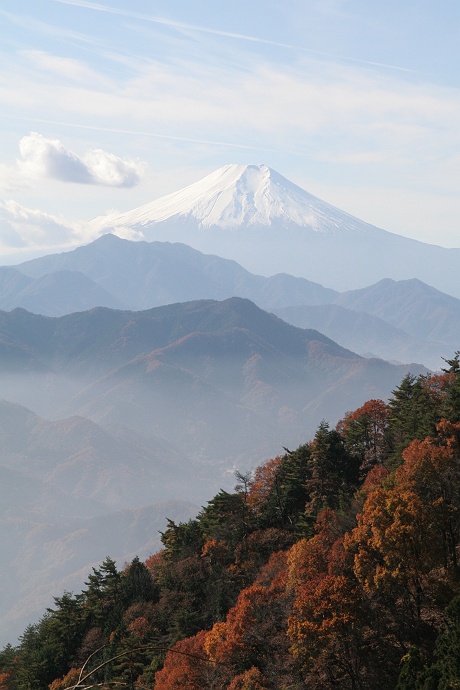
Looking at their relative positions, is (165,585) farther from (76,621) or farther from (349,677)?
(349,677)

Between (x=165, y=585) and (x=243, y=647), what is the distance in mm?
17069

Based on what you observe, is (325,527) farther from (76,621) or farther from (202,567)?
(76,621)

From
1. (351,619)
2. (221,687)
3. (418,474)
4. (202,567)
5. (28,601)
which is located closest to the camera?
(351,619)

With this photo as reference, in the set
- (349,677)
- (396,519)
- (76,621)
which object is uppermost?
(76,621)

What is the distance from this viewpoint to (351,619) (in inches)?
1004

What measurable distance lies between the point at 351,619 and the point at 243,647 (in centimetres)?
586

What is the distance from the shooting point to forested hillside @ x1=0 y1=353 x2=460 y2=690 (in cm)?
2623

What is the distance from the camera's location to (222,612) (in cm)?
3572

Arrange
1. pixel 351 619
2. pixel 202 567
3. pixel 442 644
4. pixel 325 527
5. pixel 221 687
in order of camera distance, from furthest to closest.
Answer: pixel 202 567 < pixel 325 527 < pixel 221 687 < pixel 351 619 < pixel 442 644

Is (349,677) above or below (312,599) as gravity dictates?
below

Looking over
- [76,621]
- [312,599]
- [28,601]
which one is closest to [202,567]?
[76,621]

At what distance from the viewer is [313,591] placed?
1045 inches

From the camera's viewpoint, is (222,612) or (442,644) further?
(222,612)

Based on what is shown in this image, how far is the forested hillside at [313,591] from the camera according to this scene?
26234 mm
